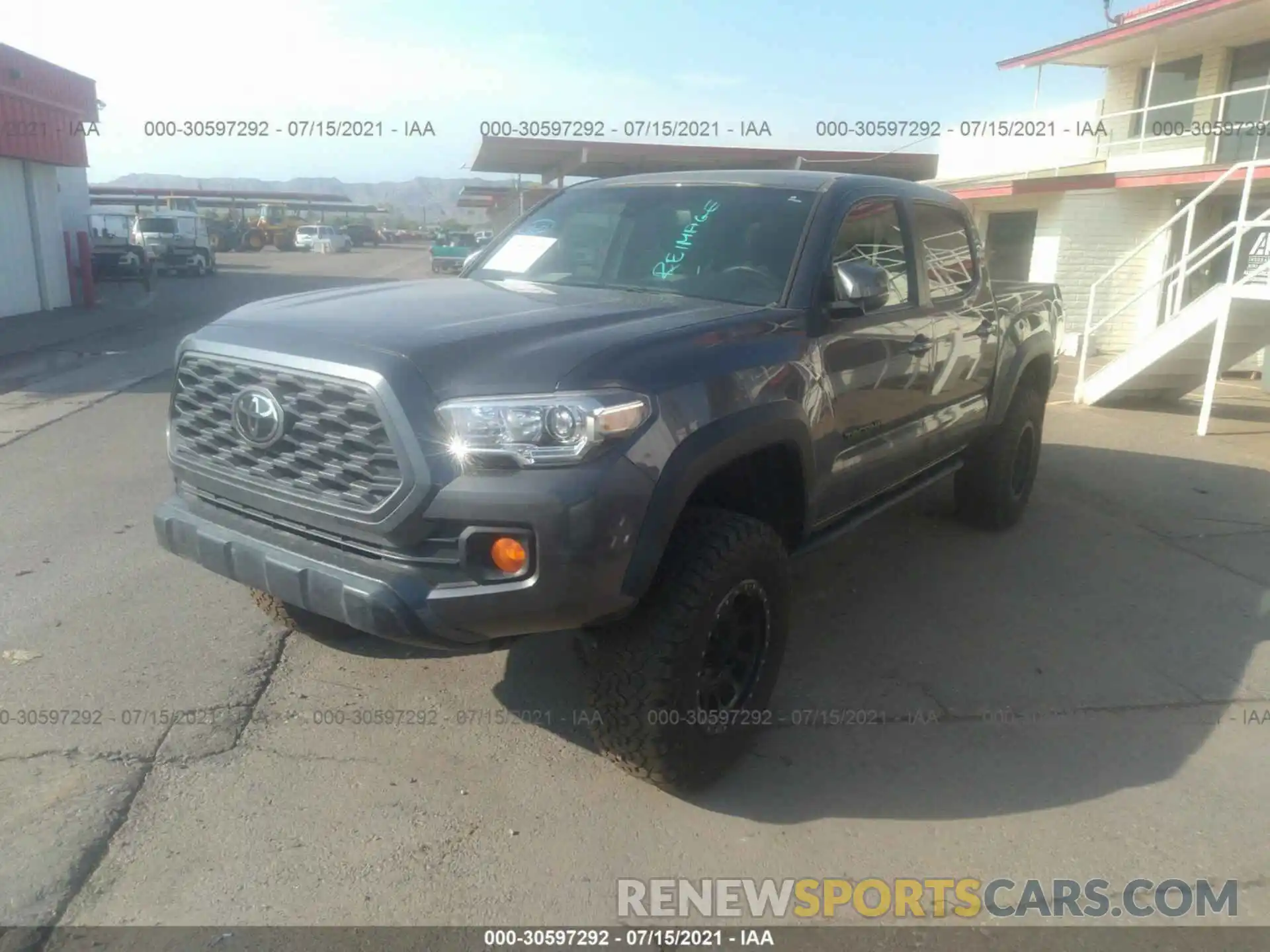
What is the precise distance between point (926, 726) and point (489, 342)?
7.28ft

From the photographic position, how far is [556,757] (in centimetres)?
347

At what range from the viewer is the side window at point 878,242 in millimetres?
4098

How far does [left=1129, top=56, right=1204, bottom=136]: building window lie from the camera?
1667 centimetres

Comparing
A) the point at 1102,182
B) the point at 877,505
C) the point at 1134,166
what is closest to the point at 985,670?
the point at 877,505

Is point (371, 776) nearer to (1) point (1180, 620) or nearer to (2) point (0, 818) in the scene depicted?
(2) point (0, 818)

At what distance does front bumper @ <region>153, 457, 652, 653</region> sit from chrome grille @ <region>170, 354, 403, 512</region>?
0.66ft

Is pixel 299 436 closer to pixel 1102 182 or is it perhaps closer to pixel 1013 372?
pixel 1013 372

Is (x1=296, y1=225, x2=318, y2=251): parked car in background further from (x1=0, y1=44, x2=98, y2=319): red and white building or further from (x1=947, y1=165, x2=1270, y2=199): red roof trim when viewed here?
(x1=947, y1=165, x2=1270, y2=199): red roof trim

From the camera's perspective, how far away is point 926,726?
12.5 ft

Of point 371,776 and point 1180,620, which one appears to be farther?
point 1180,620

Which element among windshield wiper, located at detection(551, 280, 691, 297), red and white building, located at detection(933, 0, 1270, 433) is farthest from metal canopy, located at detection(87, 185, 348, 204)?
windshield wiper, located at detection(551, 280, 691, 297)

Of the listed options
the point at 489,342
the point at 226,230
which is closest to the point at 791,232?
the point at 489,342

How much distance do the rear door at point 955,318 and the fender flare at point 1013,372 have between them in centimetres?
11

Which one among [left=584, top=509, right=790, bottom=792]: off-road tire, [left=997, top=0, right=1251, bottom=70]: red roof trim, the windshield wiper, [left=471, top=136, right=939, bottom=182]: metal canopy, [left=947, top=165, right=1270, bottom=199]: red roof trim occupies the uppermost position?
[left=997, top=0, right=1251, bottom=70]: red roof trim
